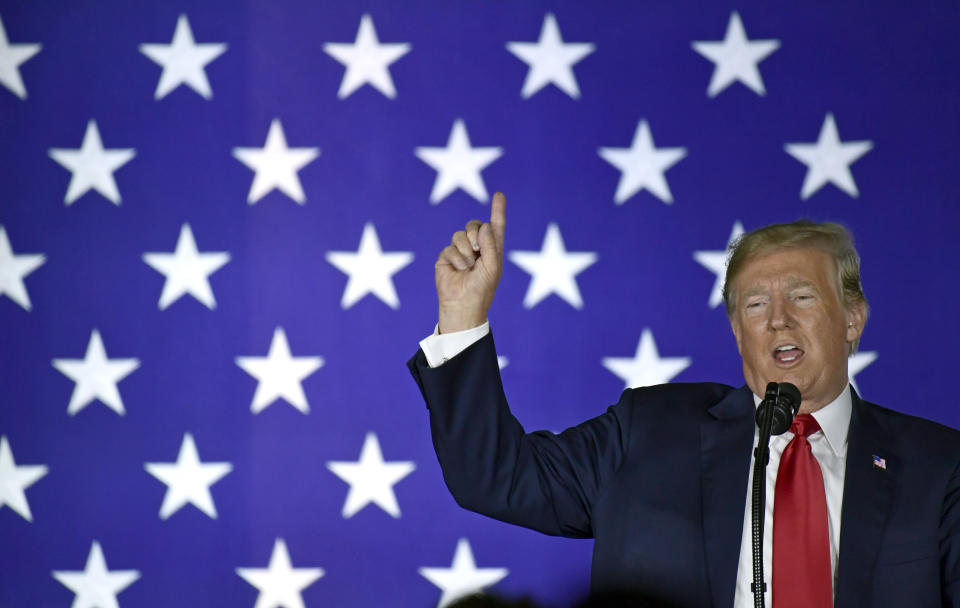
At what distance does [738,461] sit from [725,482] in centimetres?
4

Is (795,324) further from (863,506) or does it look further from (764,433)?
(764,433)

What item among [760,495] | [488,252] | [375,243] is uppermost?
[375,243]

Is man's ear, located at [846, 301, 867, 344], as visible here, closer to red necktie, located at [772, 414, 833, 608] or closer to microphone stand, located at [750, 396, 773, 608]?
red necktie, located at [772, 414, 833, 608]

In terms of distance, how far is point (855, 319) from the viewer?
1820 millimetres

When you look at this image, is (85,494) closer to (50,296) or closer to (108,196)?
(50,296)

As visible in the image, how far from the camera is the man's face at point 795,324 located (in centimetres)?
171

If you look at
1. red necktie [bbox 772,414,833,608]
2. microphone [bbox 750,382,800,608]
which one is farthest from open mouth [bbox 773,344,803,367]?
microphone [bbox 750,382,800,608]

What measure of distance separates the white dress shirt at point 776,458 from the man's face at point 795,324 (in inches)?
1.4

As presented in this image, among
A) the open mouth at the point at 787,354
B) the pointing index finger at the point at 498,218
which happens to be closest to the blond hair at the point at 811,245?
the open mouth at the point at 787,354

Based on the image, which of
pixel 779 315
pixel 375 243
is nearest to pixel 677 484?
pixel 779 315

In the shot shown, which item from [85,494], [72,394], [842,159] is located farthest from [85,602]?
[842,159]

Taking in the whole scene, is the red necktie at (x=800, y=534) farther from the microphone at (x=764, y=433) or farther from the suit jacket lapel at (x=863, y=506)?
the microphone at (x=764, y=433)

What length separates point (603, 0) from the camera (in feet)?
8.54

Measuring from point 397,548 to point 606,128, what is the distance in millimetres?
1183
